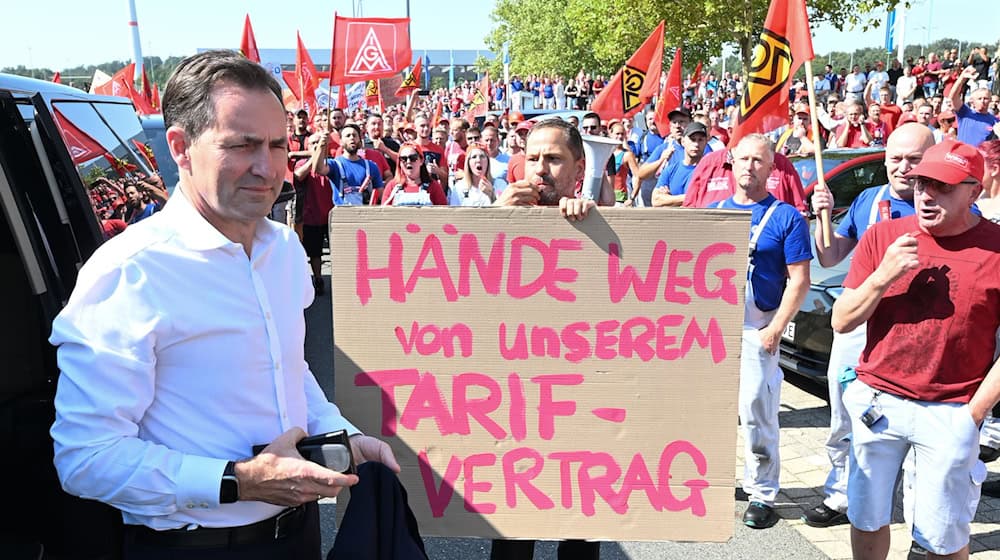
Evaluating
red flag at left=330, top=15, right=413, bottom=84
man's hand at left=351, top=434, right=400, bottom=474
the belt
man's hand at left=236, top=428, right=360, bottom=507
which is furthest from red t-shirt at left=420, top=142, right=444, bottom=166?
man's hand at left=236, top=428, right=360, bottom=507

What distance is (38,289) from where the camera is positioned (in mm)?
2055

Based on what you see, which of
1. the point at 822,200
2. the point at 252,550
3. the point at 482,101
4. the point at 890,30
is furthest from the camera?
the point at 890,30

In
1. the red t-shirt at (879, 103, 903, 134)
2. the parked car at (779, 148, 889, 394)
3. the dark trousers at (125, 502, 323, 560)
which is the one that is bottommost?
the parked car at (779, 148, 889, 394)

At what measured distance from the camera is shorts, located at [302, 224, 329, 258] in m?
9.12

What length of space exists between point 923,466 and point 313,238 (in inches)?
291

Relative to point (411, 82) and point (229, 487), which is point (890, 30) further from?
point (229, 487)

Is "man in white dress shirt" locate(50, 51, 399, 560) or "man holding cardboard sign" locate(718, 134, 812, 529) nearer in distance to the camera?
"man in white dress shirt" locate(50, 51, 399, 560)

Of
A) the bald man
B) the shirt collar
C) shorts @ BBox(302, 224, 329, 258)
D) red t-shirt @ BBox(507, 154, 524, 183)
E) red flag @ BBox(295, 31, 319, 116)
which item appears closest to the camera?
the shirt collar

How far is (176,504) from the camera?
149 cm

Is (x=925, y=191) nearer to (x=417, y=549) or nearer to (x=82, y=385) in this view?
(x=417, y=549)

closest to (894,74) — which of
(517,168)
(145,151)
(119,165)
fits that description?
(517,168)

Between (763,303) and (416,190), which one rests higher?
(416,190)

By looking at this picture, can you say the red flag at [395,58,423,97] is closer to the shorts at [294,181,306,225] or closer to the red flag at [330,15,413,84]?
the red flag at [330,15,413,84]

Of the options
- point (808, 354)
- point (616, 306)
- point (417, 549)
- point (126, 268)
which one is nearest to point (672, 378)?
point (616, 306)
